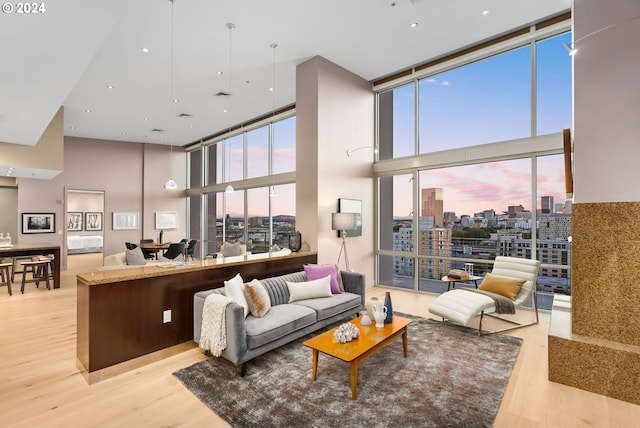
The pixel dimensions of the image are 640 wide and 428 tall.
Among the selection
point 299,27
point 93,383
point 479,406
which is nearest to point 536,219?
point 479,406

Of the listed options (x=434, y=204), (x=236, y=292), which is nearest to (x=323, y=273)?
Result: (x=236, y=292)

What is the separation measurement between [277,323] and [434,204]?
4.04 meters

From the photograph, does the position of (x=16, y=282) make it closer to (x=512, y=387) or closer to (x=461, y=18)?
(x=512, y=387)

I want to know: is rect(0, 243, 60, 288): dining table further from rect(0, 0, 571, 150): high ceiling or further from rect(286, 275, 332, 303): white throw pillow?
rect(286, 275, 332, 303): white throw pillow

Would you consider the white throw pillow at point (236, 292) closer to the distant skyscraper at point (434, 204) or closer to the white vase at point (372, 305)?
the white vase at point (372, 305)

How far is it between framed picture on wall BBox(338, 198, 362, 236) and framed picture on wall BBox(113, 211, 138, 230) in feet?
26.3

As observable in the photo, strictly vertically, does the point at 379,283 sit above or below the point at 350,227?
below

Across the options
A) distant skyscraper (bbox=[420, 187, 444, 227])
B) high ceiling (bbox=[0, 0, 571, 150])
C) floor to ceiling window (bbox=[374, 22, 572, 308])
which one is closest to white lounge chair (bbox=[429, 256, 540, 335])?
floor to ceiling window (bbox=[374, 22, 572, 308])

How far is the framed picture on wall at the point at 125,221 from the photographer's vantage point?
10031 mm

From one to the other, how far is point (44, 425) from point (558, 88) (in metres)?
6.98

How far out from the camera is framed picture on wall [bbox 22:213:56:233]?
8719mm

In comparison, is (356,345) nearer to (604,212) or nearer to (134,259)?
(604,212)

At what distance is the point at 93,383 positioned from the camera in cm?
281

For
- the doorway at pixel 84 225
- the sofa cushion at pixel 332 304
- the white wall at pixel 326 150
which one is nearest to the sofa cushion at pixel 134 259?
the white wall at pixel 326 150
